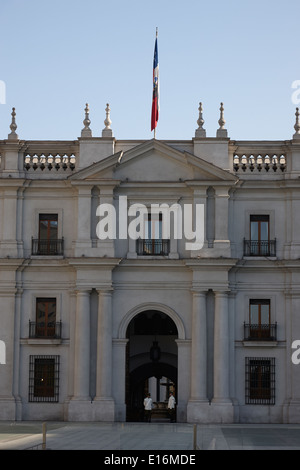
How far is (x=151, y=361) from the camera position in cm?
5084

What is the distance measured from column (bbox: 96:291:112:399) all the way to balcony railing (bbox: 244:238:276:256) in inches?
254

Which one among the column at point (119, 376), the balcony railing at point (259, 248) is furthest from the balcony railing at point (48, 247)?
the balcony railing at point (259, 248)

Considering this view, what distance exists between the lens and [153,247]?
47.0 meters

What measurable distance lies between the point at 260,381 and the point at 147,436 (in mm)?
10019

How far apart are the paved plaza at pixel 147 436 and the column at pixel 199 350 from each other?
203 centimetres

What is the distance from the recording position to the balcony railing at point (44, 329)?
46.7m

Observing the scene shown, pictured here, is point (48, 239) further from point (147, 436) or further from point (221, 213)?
point (147, 436)

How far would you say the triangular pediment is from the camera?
46.6 metres

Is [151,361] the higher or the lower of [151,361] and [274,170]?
the lower

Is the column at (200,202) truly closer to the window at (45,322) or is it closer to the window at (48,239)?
the window at (48,239)

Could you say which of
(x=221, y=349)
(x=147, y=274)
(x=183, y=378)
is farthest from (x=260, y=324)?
(x=147, y=274)
